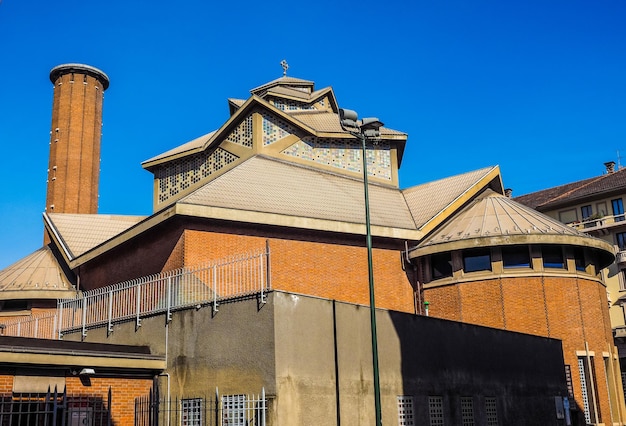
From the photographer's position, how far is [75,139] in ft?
150

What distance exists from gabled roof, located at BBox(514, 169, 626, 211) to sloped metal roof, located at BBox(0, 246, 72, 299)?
38150 millimetres

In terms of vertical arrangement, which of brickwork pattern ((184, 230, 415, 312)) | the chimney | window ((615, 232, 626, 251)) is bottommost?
brickwork pattern ((184, 230, 415, 312))

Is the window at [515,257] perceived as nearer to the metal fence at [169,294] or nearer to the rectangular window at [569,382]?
the rectangular window at [569,382]

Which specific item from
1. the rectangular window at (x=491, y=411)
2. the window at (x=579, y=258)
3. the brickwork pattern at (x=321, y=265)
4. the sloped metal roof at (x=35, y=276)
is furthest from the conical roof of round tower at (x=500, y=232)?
the sloped metal roof at (x=35, y=276)

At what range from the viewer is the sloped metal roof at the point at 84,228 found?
91.8 ft

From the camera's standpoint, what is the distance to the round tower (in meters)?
44.6

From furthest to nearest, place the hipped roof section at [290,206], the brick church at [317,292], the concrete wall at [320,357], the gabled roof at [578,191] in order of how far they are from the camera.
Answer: the gabled roof at [578,191] → the hipped roof section at [290,206] → the brick church at [317,292] → the concrete wall at [320,357]

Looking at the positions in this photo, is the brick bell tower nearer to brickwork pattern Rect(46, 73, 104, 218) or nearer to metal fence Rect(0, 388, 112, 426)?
brickwork pattern Rect(46, 73, 104, 218)

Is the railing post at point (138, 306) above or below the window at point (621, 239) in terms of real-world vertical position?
below

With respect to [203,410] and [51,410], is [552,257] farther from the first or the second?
[51,410]

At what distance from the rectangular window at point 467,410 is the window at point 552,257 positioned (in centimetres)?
818

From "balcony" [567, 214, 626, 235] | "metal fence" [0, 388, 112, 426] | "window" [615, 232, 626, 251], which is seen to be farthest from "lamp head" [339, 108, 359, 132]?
"window" [615, 232, 626, 251]

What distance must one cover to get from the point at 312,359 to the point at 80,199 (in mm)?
34358

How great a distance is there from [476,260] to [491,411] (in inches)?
285
